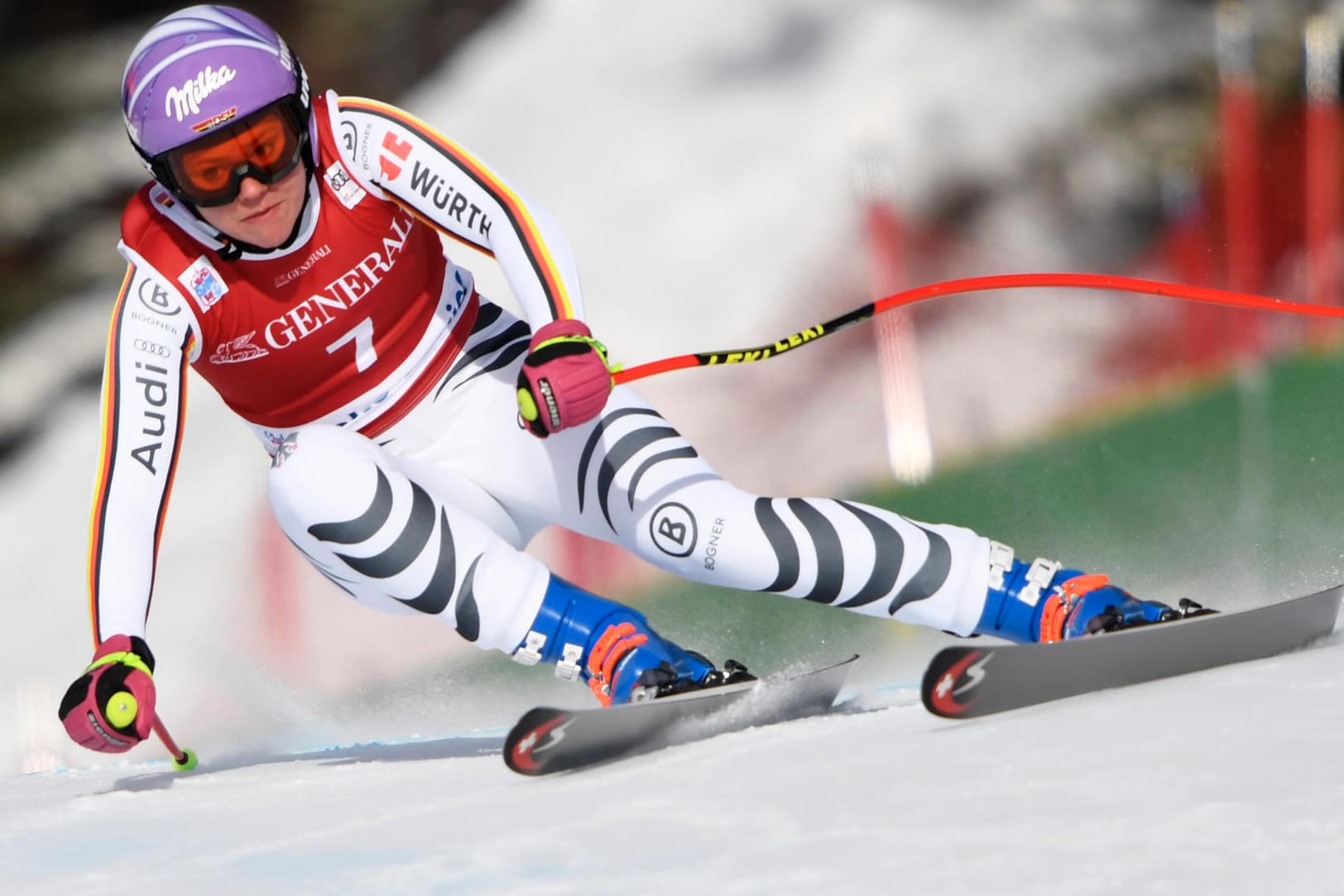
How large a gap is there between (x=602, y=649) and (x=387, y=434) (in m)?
0.63

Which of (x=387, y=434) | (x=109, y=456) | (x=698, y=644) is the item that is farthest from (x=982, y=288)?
(x=698, y=644)

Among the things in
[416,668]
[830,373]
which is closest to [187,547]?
[416,668]

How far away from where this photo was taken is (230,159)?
236 cm

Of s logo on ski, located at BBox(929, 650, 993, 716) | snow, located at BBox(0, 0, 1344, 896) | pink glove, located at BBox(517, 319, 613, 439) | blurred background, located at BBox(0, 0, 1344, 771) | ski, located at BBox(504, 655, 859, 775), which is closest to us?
snow, located at BBox(0, 0, 1344, 896)

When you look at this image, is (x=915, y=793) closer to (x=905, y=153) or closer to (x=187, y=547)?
(x=187, y=547)

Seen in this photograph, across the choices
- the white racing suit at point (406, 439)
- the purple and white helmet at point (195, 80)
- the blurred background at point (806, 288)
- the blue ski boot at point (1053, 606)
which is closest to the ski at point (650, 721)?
the white racing suit at point (406, 439)

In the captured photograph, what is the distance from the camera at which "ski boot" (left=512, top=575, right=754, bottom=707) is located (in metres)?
2.36

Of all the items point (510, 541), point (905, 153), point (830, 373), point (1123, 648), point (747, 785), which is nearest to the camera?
point (747, 785)

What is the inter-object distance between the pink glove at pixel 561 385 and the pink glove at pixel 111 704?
730 mm

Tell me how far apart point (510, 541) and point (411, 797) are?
66 centimetres

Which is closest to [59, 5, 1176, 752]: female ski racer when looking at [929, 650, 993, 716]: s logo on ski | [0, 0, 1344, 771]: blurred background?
[929, 650, 993, 716]: s logo on ski

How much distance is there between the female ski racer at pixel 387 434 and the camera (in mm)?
2330

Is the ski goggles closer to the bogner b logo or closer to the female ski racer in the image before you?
the female ski racer

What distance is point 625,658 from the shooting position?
7.79 feet
